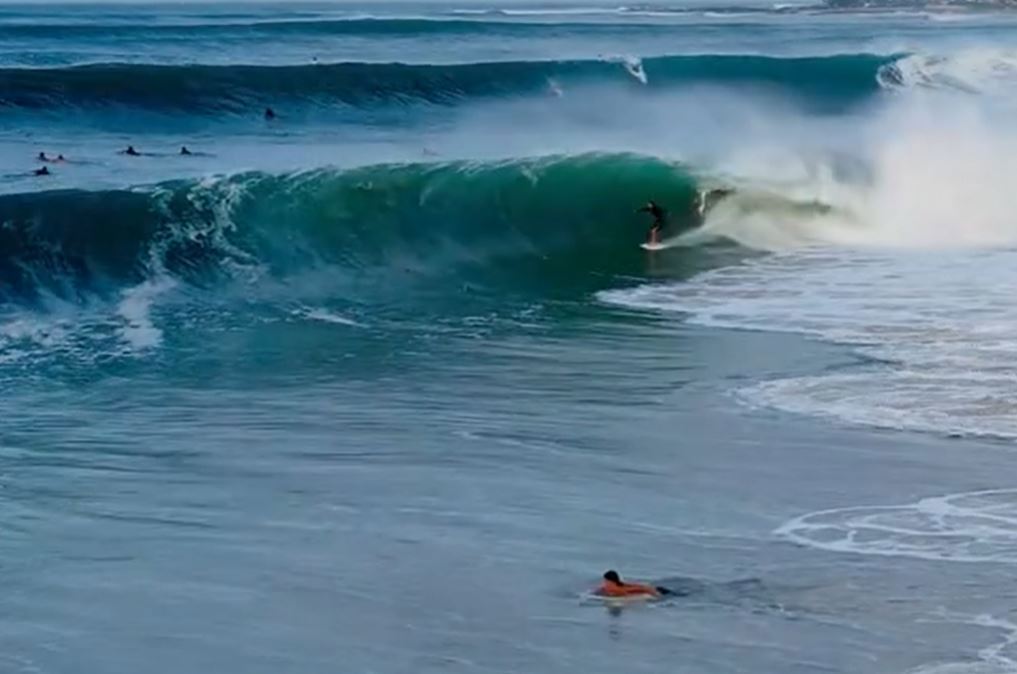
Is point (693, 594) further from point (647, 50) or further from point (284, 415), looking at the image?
point (647, 50)

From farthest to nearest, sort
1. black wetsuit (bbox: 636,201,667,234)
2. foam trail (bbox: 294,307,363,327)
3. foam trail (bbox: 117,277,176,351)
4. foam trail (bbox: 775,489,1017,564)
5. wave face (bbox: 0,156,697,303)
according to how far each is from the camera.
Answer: black wetsuit (bbox: 636,201,667,234) < wave face (bbox: 0,156,697,303) < foam trail (bbox: 294,307,363,327) < foam trail (bbox: 117,277,176,351) < foam trail (bbox: 775,489,1017,564)

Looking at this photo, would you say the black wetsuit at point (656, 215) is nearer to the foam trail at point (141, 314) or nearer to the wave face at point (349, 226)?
the wave face at point (349, 226)

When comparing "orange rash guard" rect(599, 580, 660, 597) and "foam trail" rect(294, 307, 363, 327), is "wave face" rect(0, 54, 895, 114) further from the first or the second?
"orange rash guard" rect(599, 580, 660, 597)

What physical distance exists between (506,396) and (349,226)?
996 centimetres

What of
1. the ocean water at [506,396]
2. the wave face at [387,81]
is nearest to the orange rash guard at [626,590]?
the ocean water at [506,396]

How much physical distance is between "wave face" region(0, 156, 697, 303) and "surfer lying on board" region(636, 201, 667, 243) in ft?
0.64

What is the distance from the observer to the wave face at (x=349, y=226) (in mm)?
22812

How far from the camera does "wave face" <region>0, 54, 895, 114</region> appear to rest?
4081cm

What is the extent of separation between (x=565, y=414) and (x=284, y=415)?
6.12 feet

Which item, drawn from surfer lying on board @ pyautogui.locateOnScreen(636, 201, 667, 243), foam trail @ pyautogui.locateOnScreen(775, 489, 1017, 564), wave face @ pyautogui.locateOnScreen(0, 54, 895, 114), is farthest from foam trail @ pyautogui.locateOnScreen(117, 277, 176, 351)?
wave face @ pyautogui.locateOnScreen(0, 54, 895, 114)

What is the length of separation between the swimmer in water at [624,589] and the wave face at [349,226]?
11.2 meters

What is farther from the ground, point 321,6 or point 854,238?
point 321,6

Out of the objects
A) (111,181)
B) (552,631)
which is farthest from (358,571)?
(111,181)

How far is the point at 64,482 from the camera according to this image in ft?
42.9
